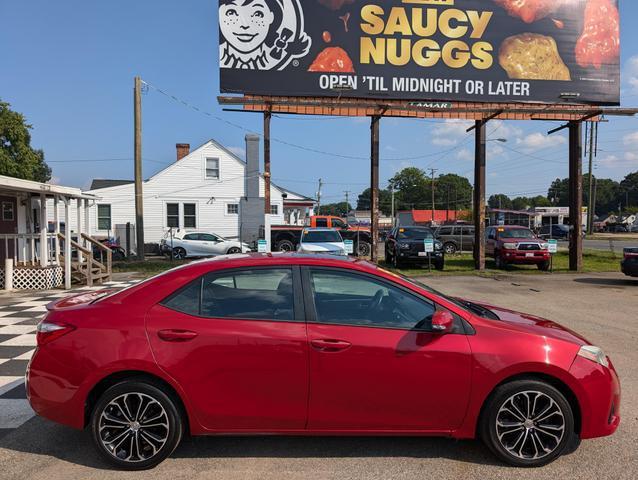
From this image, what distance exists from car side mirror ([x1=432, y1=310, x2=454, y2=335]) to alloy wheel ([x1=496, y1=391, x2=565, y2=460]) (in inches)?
26.6

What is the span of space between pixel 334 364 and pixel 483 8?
56.1ft

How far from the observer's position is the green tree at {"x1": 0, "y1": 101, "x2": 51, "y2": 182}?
3510 cm

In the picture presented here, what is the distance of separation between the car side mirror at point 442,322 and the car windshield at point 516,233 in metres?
17.6

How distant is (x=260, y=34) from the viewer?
16156mm

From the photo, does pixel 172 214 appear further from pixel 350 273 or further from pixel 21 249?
pixel 350 273

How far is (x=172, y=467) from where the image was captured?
11.2 ft

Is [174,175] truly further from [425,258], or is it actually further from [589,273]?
[589,273]

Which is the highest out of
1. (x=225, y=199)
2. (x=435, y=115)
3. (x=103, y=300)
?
(x=435, y=115)

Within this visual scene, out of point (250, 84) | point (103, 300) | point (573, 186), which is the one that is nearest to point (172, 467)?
point (103, 300)

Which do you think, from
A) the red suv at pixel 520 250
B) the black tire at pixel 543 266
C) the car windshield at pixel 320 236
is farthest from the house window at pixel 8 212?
the black tire at pixel 543 266

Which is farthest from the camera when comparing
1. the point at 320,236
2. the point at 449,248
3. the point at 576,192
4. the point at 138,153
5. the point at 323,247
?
the point at 449,248

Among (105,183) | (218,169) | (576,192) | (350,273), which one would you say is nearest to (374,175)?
(576,192)

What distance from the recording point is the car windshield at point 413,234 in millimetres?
19328

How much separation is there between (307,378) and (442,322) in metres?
1.01
